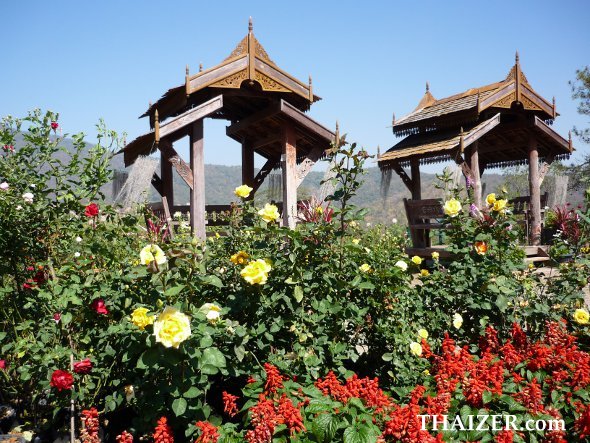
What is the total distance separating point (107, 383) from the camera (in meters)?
3.11

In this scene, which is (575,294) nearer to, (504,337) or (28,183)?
(504,337)

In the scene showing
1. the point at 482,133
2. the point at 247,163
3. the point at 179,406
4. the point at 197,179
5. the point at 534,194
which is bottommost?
the point at 179,406

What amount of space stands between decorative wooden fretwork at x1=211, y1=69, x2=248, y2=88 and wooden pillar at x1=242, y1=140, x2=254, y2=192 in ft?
9.46

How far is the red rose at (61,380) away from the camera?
8.91 ft

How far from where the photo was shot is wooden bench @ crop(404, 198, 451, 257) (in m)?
10.7

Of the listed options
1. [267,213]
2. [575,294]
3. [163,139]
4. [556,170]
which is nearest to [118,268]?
[267,213]

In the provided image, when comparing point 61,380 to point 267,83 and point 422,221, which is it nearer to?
point 267,83

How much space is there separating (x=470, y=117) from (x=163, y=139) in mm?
6390

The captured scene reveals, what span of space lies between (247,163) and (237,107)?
1.40 meters

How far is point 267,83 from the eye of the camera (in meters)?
8.14

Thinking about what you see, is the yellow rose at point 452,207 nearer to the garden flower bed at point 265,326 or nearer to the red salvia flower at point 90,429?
the garden flower bed at point 265,326

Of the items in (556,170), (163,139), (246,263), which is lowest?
(246,263)

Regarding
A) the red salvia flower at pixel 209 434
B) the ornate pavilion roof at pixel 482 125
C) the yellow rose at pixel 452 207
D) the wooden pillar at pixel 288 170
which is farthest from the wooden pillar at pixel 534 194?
the red salvia flower at pixel 209 434

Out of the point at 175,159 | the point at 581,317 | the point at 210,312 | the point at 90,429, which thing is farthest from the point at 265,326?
the point at 175,159
